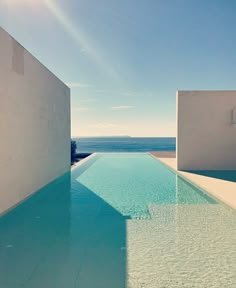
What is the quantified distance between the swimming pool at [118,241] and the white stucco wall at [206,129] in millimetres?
3476

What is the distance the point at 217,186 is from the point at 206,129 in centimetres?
308

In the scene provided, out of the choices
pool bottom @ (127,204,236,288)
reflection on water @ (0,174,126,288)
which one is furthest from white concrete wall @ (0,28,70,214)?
pool bottom @ (127,204,236,288)

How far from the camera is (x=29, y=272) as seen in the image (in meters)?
2.46

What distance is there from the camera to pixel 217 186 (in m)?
6.41

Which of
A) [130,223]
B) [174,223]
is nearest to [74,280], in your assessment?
[130,223]

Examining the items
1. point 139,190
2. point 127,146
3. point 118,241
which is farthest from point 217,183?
point 127,146

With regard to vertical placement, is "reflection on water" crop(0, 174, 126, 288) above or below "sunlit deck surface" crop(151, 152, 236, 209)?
below

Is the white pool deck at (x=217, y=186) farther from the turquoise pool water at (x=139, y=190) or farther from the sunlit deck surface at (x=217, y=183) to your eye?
the turquoise pool water at (x=139, y=190)

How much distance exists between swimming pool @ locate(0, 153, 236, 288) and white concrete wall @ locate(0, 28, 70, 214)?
0.51m

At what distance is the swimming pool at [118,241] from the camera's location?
7.84 feet

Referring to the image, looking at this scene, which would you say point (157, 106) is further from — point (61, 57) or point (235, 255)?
point (235, 255)

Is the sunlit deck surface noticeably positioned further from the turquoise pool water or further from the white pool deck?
the turquoise pool water

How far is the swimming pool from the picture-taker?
2.39 meters

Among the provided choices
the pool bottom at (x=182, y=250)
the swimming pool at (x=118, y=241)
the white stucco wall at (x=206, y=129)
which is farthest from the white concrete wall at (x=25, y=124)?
the white stucco wall at (x=206, y=129)
